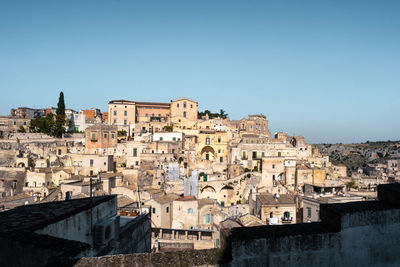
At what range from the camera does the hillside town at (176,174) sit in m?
31.3

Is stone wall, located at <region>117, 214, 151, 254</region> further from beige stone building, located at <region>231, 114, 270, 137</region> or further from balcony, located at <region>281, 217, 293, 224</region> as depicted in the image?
beige stone building, located at <region>231, 114, 270, 137</region>

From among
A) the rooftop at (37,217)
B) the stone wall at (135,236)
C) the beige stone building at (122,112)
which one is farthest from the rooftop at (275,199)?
the beige stone building at (122,112)

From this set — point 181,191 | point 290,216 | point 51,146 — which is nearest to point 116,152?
point 51,146

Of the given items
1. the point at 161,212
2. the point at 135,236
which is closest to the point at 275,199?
the point at 161,212

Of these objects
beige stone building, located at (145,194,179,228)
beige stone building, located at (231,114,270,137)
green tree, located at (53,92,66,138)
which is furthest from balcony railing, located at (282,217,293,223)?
green tree, located at (53,92,66,138)

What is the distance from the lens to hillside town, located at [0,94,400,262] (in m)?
31.3

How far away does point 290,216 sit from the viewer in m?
32.1

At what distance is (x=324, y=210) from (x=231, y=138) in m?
53.2

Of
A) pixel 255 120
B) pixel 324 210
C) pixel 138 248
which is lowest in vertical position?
pixel 138 248

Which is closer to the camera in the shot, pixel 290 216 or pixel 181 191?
pixel 290 216

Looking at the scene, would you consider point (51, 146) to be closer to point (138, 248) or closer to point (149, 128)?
point (149, 128)

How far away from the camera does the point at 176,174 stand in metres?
41.6

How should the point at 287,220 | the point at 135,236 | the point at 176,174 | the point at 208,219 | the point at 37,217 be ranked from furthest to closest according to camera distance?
the point at 176,174, the point at 208,219, the point at 287,220, the point at 135,236, the point at 37,217

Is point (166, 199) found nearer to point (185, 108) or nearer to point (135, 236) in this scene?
point (135, 236)
